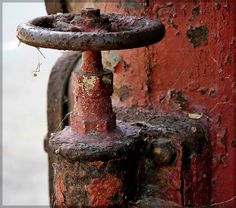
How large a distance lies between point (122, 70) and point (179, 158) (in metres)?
0.34

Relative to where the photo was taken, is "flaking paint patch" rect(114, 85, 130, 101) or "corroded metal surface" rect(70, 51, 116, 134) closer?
"corroded metal surface" rect(70, 51, 116, 134)

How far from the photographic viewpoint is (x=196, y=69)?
173 centimetres

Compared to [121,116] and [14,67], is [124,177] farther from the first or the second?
[14,67]

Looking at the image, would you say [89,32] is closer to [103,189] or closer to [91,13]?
[91,13]

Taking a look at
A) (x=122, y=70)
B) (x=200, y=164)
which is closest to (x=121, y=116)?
Answer: (x=122, y=70)

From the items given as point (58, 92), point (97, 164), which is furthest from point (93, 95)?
point (58, 92)

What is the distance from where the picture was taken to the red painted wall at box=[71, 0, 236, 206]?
1694 mm

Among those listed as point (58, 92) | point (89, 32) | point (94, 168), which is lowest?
point (58, 92)

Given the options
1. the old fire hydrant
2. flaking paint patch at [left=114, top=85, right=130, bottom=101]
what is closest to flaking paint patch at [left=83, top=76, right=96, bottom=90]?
the old fire hydrant

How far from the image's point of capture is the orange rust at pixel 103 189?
154 centimetres

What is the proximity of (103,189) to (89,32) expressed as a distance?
38 cm

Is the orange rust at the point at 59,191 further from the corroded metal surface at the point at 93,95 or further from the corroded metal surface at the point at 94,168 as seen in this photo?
the corroded metal surface at the point at 93,95

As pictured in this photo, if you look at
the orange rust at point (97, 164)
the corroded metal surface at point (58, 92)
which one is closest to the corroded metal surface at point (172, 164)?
the orange rust at point (97, 164)

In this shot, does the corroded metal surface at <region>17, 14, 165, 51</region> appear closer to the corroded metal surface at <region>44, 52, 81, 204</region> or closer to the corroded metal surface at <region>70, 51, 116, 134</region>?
the corroded metal surface at <region>70, 51, 116, 134</region>
